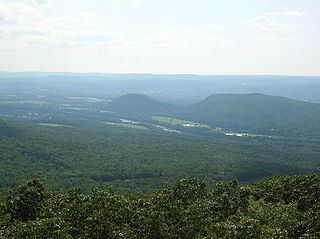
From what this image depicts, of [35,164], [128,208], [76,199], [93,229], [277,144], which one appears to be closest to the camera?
[93,229]

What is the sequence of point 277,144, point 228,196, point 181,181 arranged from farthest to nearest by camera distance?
1. point 277,144
2. point 181,181
3. point 228,196

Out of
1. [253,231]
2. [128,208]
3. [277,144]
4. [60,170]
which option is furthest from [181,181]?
[277,144]

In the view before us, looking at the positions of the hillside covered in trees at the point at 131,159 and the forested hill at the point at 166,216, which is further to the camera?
the hillside covered in trees at the point at 131,159

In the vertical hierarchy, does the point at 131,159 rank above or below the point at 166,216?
below

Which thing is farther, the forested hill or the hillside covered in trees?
the hillside covered in trees

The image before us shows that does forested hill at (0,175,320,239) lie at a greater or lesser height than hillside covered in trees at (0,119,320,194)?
greater

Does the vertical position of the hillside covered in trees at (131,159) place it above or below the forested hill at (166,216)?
below

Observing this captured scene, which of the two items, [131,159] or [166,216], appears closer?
[166,216]

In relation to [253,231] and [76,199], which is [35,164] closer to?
[76,199]
